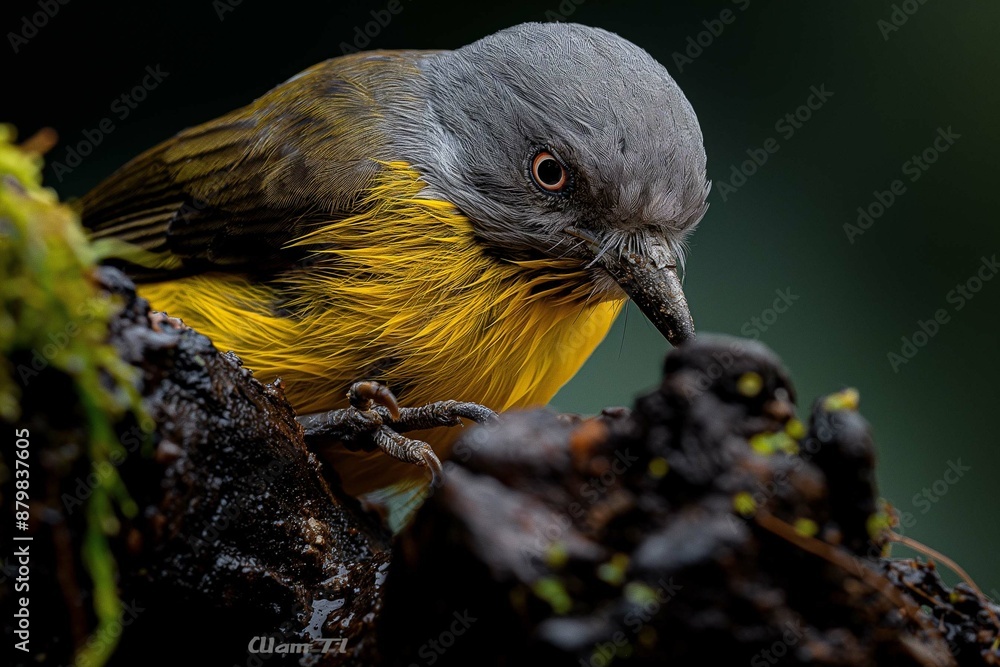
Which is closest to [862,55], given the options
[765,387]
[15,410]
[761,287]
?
[761,287]

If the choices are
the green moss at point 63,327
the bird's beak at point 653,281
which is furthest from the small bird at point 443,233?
the green moss at point 63,327

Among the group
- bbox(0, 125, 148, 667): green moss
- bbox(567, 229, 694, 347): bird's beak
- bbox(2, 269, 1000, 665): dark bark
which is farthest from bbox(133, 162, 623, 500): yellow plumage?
bbox(0, 125, 148, 667): green moss

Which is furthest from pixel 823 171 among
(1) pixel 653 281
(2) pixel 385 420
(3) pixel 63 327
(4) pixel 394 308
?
(3) pixel 63 327

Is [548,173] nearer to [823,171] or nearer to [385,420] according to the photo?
[385,420]

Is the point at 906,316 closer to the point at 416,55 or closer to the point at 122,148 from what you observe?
the point at 416,55

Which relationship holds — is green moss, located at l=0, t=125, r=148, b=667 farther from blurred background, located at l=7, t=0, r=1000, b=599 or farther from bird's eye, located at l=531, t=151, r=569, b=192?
blurred background, located at l=7, t=0, r=1000, b=599

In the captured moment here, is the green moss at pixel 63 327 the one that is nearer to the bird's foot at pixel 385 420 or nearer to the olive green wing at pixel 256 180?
the bird's foot at pixel 385 420

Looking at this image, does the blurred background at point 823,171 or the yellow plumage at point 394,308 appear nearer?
the yellow plumage at point 394,308
